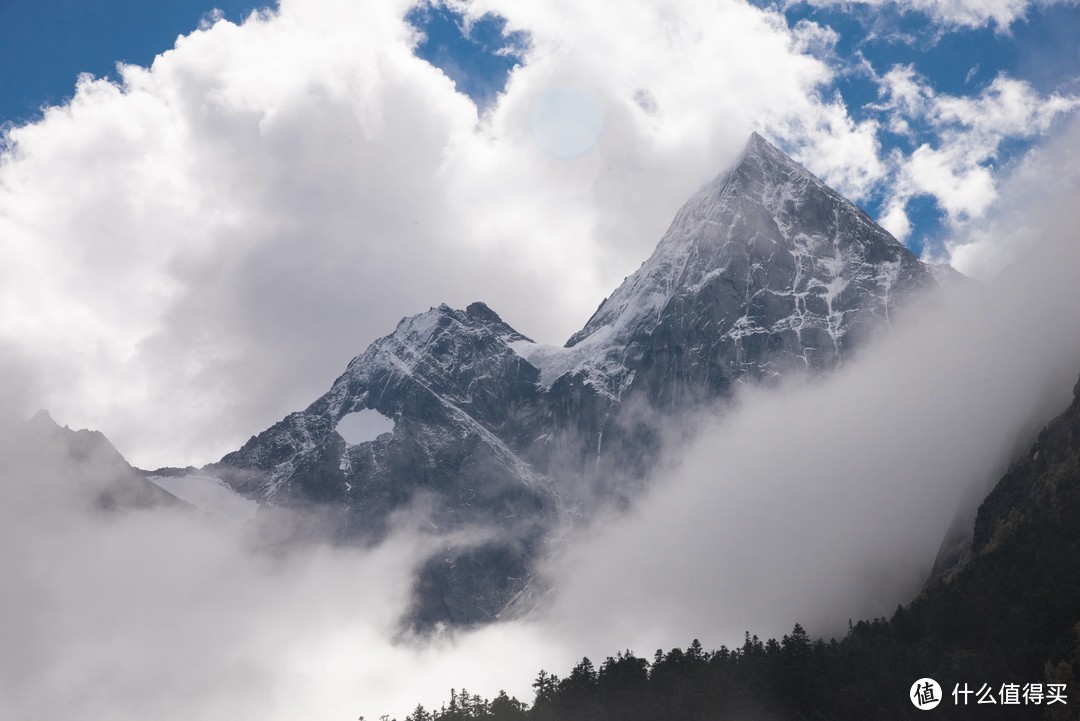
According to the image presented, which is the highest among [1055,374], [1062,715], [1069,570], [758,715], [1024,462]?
[1055,374]

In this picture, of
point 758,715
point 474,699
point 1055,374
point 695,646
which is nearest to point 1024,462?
point 1055,374

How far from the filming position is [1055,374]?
641ft

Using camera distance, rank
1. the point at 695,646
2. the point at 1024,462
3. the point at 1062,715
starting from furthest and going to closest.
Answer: the point at 1024,462
the point at 695,646
the point at 1062,715

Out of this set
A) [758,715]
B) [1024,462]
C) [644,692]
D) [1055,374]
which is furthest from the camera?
[1055,374]

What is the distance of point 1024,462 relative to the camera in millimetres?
160375

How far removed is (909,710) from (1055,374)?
10273 centimetres

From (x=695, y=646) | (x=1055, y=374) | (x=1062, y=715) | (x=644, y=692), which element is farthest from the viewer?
(x=1055, y=374)

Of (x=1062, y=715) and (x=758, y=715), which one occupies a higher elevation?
(x=758, y=715)

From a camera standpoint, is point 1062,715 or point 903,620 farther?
point 903,620

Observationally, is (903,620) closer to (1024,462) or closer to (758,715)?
(758,715)

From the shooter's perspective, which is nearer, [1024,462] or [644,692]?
[644,692]

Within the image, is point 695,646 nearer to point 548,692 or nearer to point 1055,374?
point 548,692

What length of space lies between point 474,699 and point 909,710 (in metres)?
41.0

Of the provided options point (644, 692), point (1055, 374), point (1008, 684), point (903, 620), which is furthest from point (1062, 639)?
point (1055, 374)
